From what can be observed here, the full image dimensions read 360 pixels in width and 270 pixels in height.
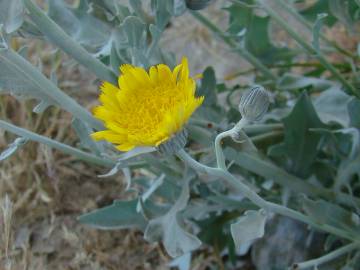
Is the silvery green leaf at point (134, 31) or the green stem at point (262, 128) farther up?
the silvery green leaf at point (134, 31)

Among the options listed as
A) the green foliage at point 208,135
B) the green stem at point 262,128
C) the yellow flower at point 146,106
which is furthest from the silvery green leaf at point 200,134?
the yellow flower at point 146,106

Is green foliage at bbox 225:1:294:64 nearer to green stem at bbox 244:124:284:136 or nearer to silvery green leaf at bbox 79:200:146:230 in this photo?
green stem at bbox 244:124:284:136

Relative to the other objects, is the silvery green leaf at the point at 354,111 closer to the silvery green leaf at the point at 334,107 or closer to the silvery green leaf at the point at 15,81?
the silvery green leaf at the point at 334,107

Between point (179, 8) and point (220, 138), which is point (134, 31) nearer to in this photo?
point (179, 8)

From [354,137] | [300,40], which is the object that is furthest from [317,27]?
[354,137]

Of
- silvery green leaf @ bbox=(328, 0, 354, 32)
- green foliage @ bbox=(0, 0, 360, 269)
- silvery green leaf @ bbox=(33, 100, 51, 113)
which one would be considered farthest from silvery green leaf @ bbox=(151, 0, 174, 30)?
silvery green leaf @ bbox=(328, 0, 354, 32)
